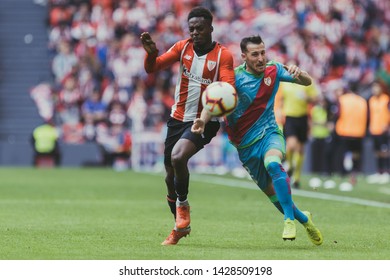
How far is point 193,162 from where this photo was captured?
33688mm

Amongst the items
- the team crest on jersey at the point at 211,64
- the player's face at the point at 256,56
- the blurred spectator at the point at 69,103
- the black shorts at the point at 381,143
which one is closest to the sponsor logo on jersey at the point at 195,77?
Answer: the team crest on jersey at the point at 211,64

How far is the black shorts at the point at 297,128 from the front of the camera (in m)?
22.8

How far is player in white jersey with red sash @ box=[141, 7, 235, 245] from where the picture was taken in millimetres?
11523

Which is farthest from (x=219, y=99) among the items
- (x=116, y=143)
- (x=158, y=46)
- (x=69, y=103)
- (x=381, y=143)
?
(x=69, y=103)

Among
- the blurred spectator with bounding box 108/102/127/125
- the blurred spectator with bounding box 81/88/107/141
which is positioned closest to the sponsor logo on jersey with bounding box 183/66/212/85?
the blurred spectator with bounding box 108/102/127/125

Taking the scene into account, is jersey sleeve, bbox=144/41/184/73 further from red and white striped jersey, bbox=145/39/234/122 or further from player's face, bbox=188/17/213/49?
player's face, bbox=188/17/213/49

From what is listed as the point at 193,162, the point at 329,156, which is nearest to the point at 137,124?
the point at 193,162

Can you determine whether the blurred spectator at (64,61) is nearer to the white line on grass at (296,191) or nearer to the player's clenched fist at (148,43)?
the white line on grass at (296,191)

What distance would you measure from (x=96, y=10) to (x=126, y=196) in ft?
55.5

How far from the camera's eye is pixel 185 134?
11.7 meters

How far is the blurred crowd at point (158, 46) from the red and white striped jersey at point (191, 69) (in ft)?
70.1

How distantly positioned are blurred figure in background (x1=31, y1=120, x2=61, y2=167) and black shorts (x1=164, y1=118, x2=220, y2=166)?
69.3 feet

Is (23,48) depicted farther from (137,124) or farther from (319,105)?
(319,105)

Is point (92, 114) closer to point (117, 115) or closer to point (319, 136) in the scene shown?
point (117, 115)
